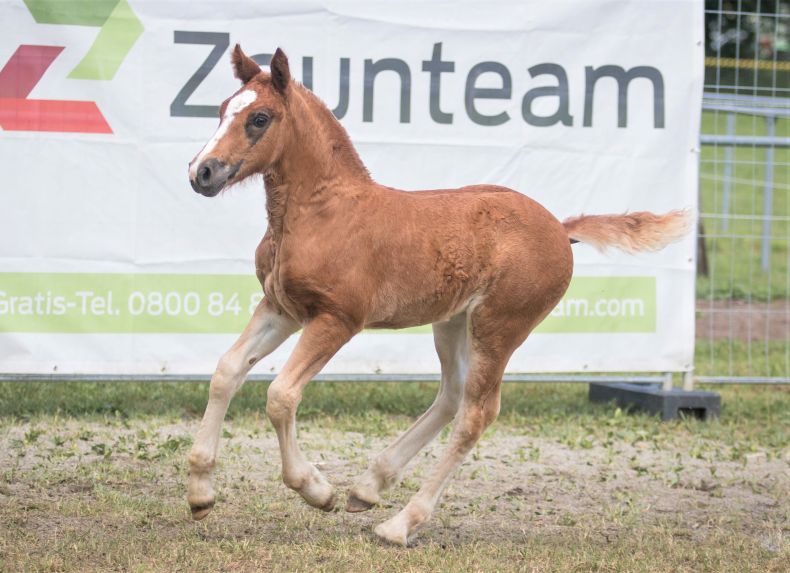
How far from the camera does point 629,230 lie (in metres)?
5.43

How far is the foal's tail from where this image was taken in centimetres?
539

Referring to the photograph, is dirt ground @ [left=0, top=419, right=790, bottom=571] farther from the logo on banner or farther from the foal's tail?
the logo on banner

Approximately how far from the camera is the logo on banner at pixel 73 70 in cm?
718

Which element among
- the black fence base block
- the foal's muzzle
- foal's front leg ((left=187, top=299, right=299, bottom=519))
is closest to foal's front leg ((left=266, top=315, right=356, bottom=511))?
foal's front leg ((left=187, top=299, right=299, bottom=519))

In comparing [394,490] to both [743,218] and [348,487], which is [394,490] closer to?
[348,487]

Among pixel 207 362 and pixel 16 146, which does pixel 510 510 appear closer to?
pixel 207 362

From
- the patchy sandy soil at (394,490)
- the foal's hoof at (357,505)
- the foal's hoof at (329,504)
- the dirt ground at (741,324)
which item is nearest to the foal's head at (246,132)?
the foal's hoof at (329,504)

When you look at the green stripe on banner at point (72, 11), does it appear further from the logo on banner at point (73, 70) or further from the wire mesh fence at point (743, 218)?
the wire mesh fence at point (743, 218)

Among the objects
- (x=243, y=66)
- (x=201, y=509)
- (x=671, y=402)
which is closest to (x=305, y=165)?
(x=243, y=66)

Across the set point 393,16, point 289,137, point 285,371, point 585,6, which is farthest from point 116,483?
point 585,6

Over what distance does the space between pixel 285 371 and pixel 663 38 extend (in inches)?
182

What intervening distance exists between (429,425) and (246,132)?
60.8 inches

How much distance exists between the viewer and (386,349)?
7703 mm

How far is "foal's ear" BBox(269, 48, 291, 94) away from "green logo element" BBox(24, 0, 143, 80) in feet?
10.3
